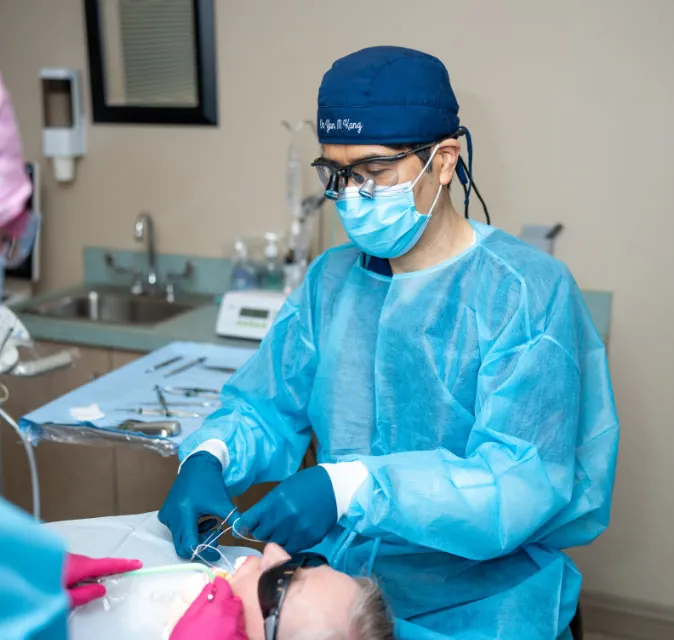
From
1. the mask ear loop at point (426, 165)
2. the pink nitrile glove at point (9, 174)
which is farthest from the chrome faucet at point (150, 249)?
the pink nitrile glove at point (9, 174)

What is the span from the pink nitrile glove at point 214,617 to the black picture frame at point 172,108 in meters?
2.02

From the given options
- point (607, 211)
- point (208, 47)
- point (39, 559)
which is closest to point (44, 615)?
point (39, 559)

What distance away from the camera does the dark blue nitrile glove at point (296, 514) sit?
1.27 m

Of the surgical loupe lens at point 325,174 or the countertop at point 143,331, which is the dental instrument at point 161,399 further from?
the surgical loupe lens at point 325,174

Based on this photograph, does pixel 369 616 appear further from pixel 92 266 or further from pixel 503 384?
pixel 92 266

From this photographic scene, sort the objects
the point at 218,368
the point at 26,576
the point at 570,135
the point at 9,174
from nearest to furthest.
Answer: the point at 26,576 → the point at 9,174 → the point at 218,368 → the point at 570,135

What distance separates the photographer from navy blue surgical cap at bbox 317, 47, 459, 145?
4.55 ft

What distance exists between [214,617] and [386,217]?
712mm

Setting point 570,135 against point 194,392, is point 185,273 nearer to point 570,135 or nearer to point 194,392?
point 194,392

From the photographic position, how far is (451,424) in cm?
145

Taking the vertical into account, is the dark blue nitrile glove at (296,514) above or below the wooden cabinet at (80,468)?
above

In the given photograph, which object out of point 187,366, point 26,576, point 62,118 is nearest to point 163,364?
point 187,366

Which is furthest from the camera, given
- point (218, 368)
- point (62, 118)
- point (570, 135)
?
point (62, 118)

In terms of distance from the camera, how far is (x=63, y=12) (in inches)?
118
